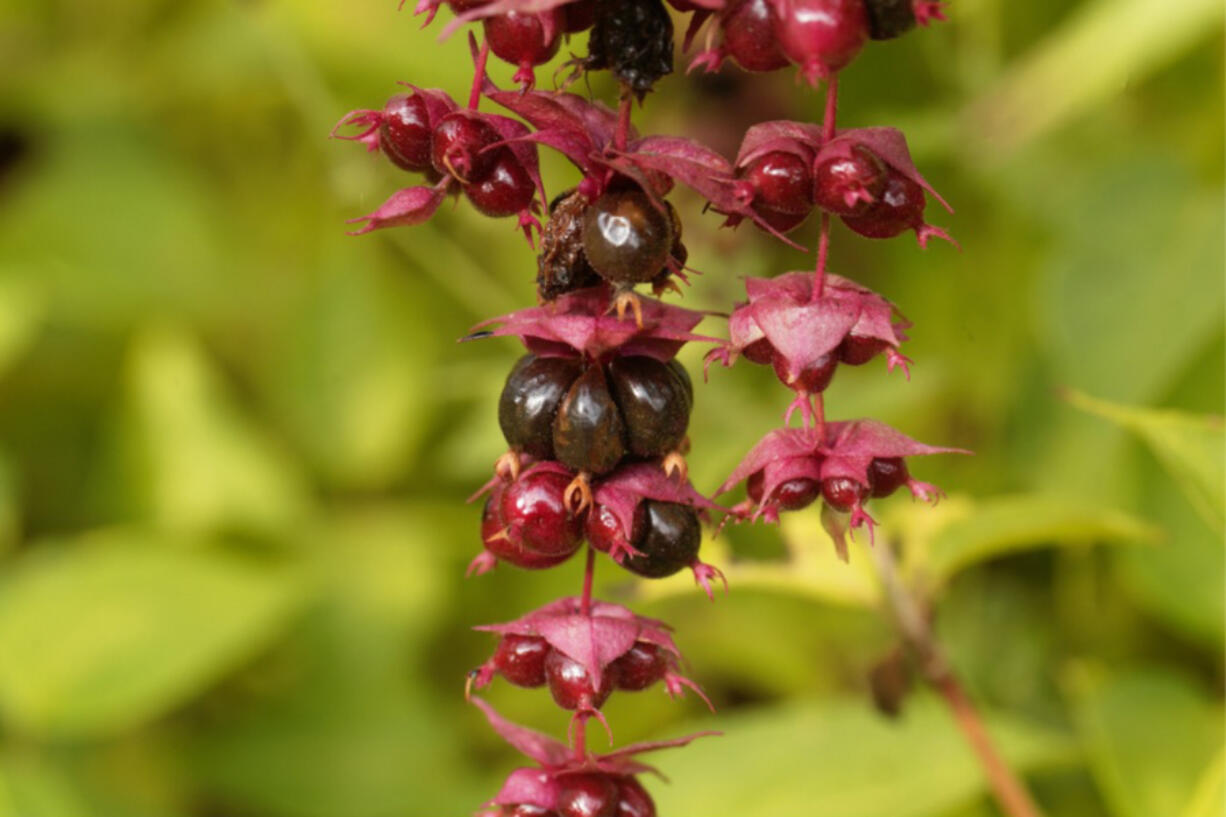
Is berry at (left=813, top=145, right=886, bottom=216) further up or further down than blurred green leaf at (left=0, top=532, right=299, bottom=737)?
further down

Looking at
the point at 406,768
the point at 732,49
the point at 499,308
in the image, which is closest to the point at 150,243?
the point at 499,308

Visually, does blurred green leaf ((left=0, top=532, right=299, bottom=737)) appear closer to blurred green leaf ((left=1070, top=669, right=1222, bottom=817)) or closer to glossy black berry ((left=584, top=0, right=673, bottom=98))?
blurred green leaf ((left=1070, top=669, right=1222, bottom=817))

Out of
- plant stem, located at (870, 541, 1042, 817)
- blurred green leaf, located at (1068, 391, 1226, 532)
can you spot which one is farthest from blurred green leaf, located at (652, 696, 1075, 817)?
blurred green leaf, located at (1068, 391, 1226, 532)

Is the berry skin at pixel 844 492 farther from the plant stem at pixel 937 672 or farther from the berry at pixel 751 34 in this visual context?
the plant stem at pixel 937 672

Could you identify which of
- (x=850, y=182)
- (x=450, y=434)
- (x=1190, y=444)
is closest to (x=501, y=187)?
(x=850, y=182)

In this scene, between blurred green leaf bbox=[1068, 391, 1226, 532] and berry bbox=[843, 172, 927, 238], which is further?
blurred green leaf bbox=[1068, 391, 1226, 532]

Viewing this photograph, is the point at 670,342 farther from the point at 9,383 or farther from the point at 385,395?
the point at 9,383

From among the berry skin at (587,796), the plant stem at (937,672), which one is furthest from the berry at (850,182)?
the plant stem at (937,672)
